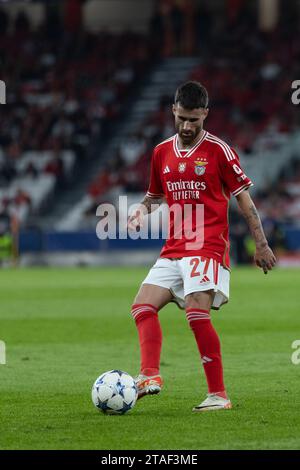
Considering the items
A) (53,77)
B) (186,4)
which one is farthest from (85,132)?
(186,4)

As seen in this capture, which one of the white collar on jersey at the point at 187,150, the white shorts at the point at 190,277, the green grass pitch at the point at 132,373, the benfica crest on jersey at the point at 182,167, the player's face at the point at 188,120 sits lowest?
the green grass pitch at the point at 132,373

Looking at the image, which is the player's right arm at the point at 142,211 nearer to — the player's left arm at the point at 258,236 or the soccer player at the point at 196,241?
the soccer player at the point at 196,241

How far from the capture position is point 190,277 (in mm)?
7824

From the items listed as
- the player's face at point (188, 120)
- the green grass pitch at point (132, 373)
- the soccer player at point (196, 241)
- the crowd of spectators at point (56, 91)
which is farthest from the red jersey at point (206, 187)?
the crowd of spectators at point (56, 91)

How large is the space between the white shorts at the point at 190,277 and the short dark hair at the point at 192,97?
3.37 feet

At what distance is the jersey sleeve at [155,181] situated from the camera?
27.0ft

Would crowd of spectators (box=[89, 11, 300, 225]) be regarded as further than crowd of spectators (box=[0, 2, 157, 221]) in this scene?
No

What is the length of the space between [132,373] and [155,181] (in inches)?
88.9

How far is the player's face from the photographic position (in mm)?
7773

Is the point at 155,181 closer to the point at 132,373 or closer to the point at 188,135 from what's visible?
the point at 188,135

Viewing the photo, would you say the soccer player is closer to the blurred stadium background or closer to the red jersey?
the red jersey

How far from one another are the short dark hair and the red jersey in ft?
1.10

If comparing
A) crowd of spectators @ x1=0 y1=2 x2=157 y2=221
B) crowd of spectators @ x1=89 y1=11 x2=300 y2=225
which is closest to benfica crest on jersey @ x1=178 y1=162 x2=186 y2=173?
crowd of spectators @ x1=89 y1=11 x2=300 y2=225

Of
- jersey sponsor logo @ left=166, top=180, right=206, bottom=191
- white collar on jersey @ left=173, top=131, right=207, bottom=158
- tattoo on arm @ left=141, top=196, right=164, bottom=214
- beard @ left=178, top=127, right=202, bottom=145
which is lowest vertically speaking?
tattoo on arm @ left=141, top=196, right=164, bottom=214
